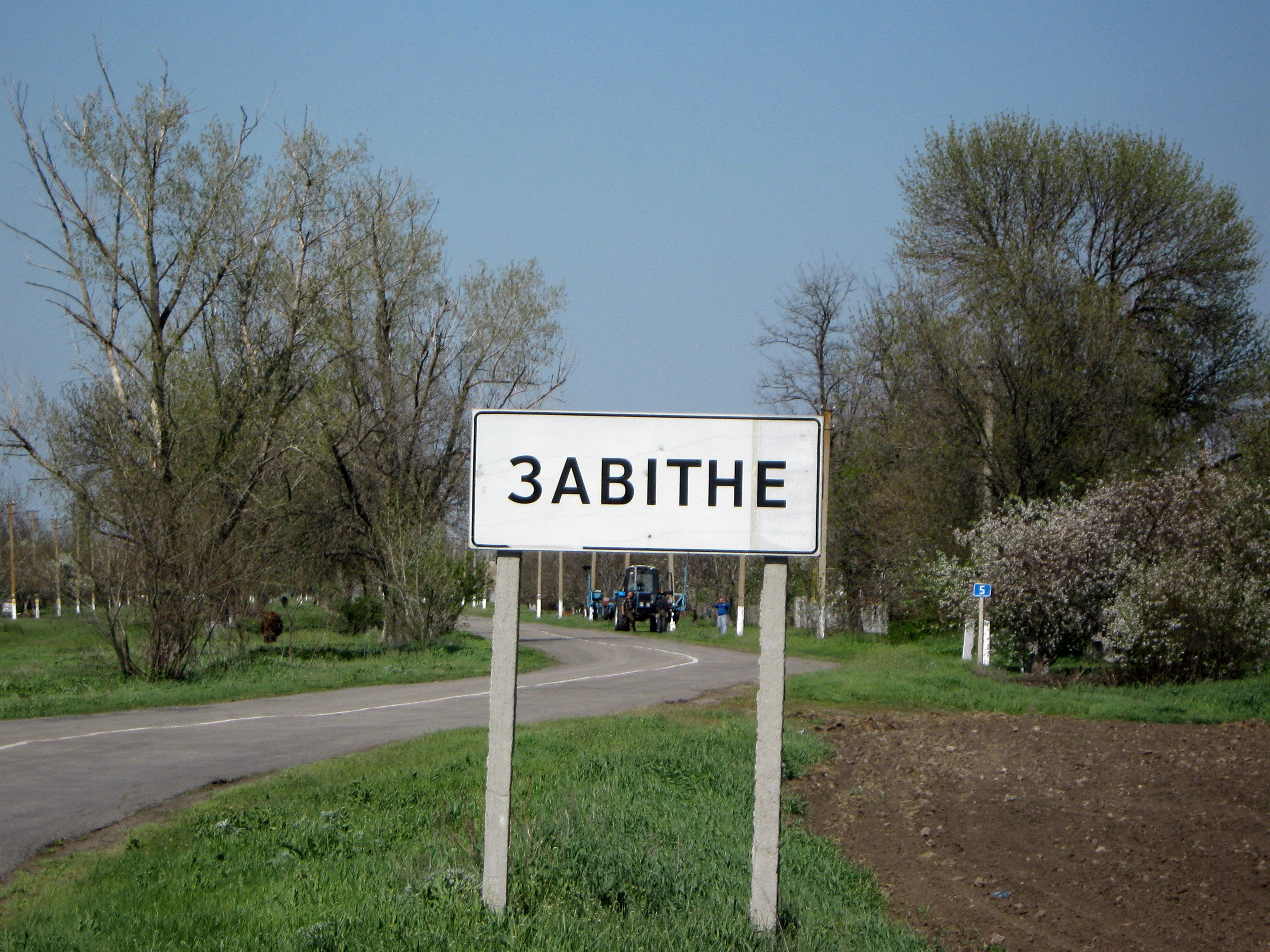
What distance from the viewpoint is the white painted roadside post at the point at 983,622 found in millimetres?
23016

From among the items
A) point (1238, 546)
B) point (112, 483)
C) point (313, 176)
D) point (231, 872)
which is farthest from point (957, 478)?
point (231, 872)

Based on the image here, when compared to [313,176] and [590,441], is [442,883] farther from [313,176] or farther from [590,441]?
[313,176]

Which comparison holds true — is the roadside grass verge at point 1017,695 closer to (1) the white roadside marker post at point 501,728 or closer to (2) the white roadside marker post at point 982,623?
(2) the white roadside marker post at point 982,623

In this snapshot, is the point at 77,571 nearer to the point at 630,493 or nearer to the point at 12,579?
the point at 630,493

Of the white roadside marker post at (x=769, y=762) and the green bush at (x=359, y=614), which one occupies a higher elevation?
the white roadside marker post at (x=769, y=762)

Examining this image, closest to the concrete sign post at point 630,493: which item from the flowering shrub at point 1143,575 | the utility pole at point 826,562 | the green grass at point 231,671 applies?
the green grass at point 231,671

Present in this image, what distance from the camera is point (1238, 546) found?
22.1 metres

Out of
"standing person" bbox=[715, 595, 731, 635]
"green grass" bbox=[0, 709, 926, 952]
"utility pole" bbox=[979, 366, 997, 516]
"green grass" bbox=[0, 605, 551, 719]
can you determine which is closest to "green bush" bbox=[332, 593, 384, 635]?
"green grass" bbox=[0, 605, 551, 719]

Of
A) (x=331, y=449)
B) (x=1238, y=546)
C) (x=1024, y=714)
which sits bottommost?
(x=1024, y=714)

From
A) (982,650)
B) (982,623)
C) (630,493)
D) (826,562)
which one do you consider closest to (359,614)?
(826,562)

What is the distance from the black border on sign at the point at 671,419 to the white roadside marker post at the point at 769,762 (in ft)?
Result: 0.47

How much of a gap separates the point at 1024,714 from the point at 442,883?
46.9ft

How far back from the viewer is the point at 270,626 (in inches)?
1347

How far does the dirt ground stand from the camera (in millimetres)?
6363
